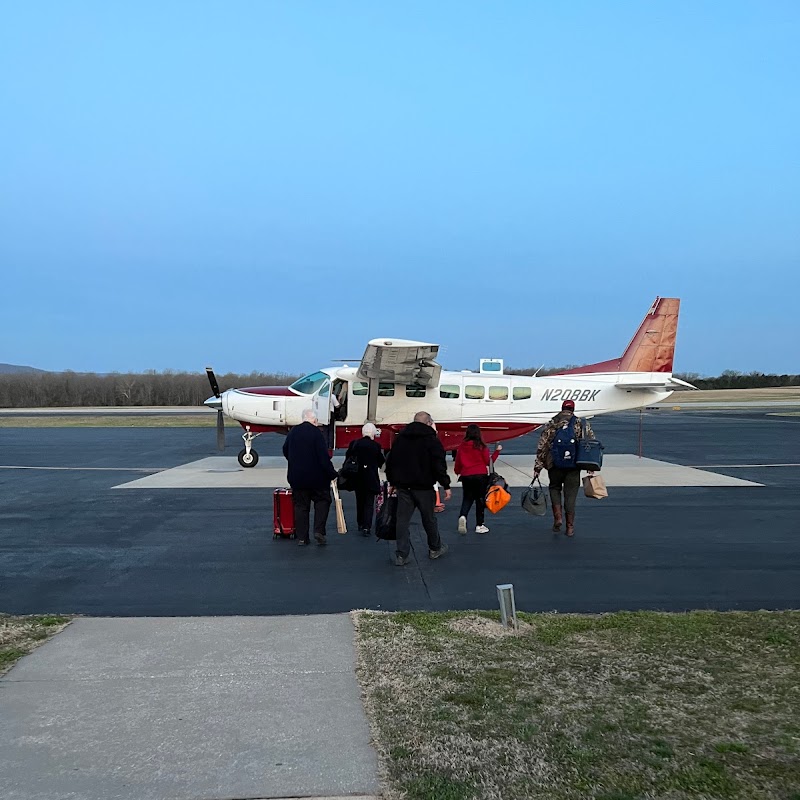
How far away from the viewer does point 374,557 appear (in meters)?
9.15

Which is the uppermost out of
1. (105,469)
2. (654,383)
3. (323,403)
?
(654,383)

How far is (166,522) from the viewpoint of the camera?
1156cm

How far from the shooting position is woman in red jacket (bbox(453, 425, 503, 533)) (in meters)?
10.4

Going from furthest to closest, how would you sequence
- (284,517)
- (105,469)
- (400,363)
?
(105,469) < (400,363) < (284,517)

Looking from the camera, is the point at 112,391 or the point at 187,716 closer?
the point at 187,716

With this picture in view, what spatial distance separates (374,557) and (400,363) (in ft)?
26.2

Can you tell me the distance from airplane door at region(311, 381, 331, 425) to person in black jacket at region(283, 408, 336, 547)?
7.69 m

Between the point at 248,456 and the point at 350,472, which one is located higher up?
the point at 350,472

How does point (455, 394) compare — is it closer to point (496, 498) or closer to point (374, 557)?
point (496, 498)

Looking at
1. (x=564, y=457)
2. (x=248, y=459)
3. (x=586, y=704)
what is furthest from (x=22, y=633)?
(x=248, y=459)

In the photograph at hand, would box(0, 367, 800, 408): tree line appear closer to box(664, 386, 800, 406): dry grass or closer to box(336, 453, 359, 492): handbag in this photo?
box(664, 386, 800, 406): dry grass

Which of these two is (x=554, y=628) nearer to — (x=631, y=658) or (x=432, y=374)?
(x=631, y=658)

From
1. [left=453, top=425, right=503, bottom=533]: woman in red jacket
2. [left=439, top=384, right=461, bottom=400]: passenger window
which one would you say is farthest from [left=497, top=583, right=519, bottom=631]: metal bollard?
[left=439, top=384, right=461, bottom=400]: passenger window

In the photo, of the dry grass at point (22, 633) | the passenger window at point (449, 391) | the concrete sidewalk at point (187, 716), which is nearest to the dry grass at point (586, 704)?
the concrete sidewalk at point (187, 716)
